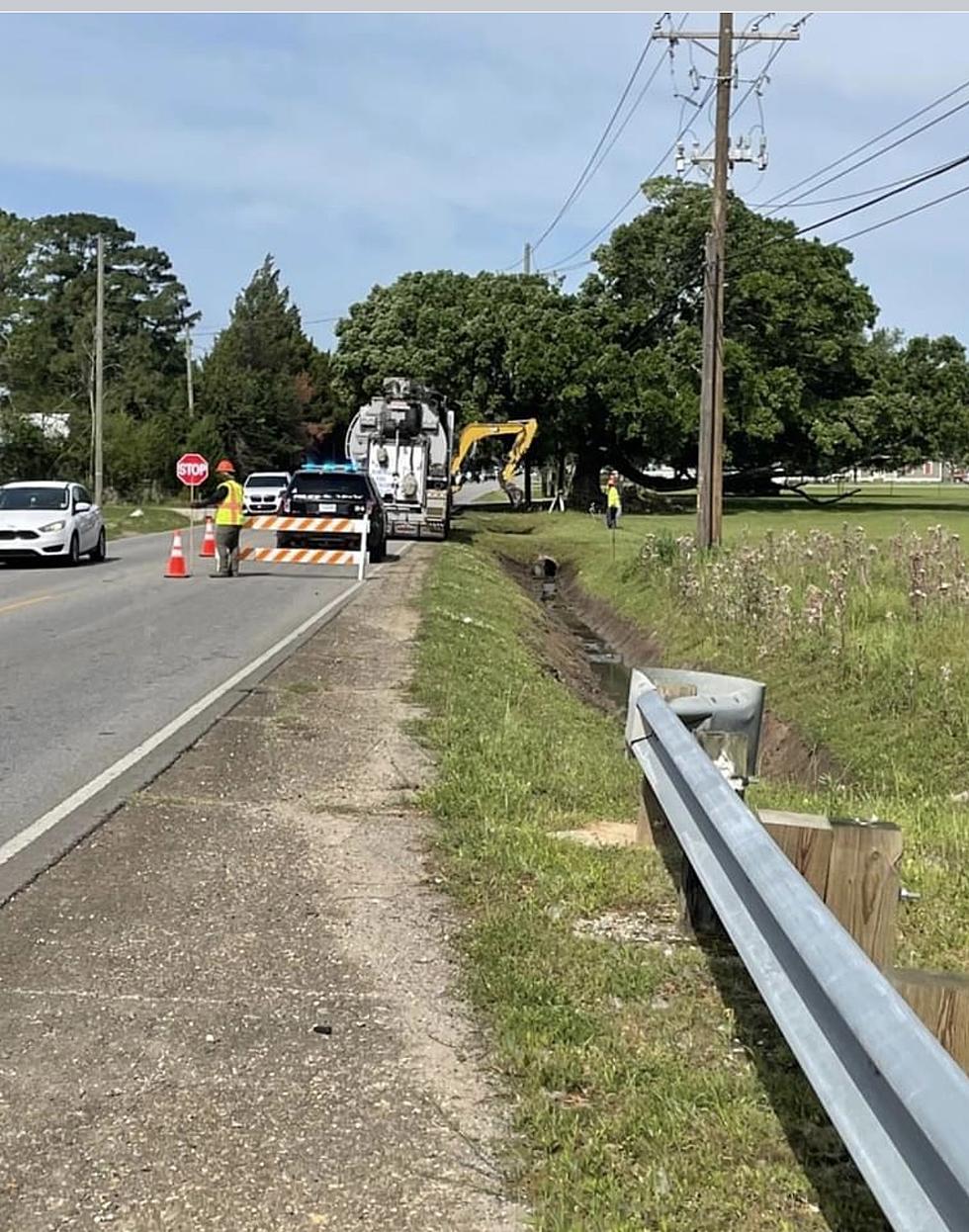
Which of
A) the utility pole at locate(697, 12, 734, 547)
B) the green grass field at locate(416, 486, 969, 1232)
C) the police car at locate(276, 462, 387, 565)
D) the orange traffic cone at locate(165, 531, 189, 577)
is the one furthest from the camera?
the police car at locate(276, 462, 387, 565)

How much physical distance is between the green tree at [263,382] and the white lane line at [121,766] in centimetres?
6359

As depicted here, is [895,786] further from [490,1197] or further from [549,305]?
[549,305]

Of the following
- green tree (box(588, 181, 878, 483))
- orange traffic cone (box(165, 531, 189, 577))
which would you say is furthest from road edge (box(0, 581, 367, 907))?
green tree (box(588, 181, 878, 483))

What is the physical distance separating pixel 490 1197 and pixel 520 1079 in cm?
68

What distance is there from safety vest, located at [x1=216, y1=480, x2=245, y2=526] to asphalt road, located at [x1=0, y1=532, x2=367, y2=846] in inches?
39.0

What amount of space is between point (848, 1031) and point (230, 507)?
21532 mm

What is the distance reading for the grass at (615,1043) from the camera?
3646mm

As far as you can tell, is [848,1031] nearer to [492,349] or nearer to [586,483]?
[492,349]

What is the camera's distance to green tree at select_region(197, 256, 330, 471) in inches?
3241

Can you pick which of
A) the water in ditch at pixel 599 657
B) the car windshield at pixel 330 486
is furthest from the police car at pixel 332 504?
the water in ditch at pixel 599 657

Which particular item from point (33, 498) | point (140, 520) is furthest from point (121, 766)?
point (140, 520)

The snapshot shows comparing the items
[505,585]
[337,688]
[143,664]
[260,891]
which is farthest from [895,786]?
[505,585]

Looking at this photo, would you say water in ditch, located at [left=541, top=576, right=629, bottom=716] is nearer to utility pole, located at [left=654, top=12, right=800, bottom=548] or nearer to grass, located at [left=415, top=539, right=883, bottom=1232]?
utility pole, located at [left=654, top=12, right=800, bottom=548]

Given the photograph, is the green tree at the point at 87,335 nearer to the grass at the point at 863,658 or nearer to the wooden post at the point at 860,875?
the grass at the point at 863,658
